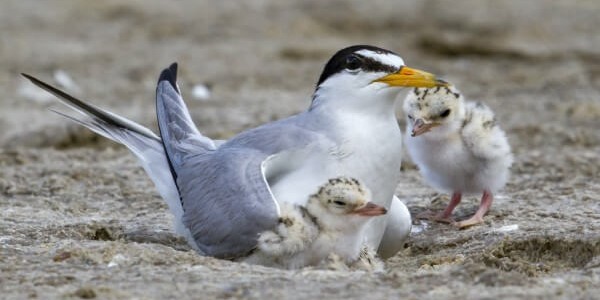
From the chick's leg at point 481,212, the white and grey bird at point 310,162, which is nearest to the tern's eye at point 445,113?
the chick's leg at point 481,212

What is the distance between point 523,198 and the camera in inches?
267

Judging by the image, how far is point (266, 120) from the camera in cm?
935

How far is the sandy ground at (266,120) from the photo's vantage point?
4.62 metres

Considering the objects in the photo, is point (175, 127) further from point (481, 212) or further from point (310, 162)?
point (481, 212)

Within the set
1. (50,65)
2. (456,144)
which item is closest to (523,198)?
(456,144)

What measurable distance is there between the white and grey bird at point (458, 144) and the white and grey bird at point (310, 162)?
2.34 feet

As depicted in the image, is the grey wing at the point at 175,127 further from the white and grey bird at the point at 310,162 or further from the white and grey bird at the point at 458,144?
the white and grey bird at the point at 458,144

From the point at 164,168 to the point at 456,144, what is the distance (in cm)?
146

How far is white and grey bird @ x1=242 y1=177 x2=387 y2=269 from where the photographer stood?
4.98m

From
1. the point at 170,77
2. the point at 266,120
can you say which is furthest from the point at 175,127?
the point at 266,120

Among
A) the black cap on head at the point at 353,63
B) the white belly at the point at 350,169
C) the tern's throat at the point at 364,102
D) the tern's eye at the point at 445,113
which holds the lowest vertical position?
the white belly at the point at 350,169

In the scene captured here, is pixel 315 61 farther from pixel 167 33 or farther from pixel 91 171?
pixel 91 171

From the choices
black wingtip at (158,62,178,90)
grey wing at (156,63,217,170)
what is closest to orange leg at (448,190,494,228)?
grey wing at (156,63,217,170)

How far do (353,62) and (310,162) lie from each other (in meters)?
0.51
